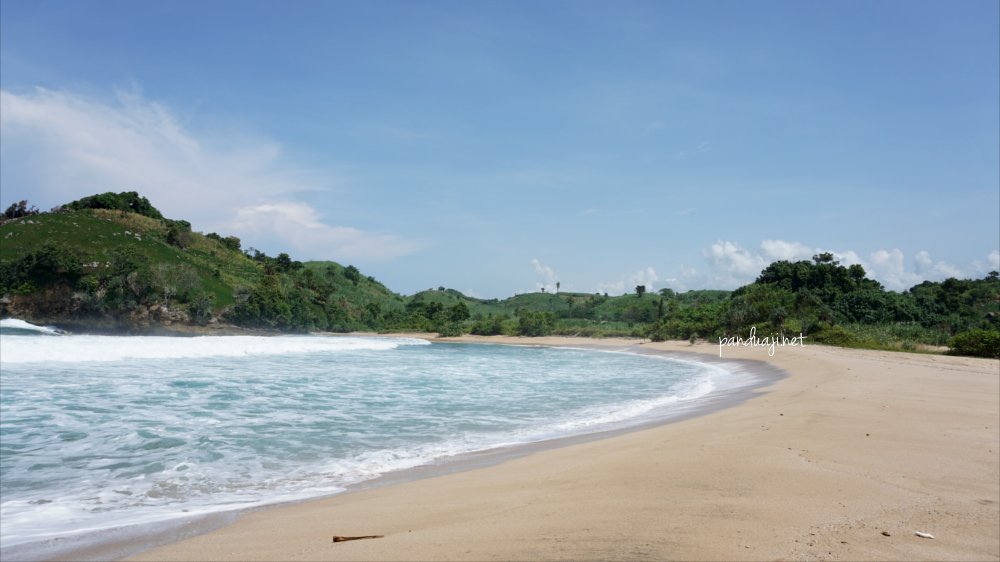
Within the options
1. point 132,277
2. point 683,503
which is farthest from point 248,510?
point 132,277

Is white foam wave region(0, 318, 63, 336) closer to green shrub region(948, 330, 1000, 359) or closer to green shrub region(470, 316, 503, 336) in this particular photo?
green shrub region(470, 316, 503, 336)

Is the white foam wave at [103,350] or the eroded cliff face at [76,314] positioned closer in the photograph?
the white foam wave at [103,350]

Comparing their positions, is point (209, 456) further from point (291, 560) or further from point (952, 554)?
point (952, 554)

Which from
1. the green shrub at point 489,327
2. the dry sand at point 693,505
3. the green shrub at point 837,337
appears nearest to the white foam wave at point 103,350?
the dry sand at point 693,505

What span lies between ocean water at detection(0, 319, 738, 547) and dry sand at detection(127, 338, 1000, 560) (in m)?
1.30

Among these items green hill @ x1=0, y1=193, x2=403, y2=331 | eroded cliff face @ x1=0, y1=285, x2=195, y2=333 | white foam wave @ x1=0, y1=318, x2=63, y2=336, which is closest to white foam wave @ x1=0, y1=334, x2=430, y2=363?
white foam wave @ x1=0, y1=318, x2=63, y2=336

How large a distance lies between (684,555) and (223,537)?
2.90 meters

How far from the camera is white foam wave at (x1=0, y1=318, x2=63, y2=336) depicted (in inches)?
1468

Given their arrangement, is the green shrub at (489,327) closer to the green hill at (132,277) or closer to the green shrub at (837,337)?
the green hill at (132,277)

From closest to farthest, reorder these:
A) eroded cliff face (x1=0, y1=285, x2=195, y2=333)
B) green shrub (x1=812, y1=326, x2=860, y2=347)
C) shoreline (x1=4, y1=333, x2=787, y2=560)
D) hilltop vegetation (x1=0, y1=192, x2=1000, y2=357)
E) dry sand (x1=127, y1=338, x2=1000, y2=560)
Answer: dry sand (x1=127, y1=338, x2=1000, y2=560) < shoreline (x1=4, y1=333, x2=787, y2=560) < green shrub (x1=812, y1=326, x2=860, y2=347) < hilltop vegetation (x1=0, y1=192, x2=1000, y2=357) < eroded cliff face (x1=0, y1=285, x2=195, y2=333)

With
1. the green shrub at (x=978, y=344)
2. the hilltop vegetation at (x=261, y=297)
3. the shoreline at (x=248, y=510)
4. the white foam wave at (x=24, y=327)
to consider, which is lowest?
the shoreline at (x=248, y=510)

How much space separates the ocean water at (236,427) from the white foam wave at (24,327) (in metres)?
26.3

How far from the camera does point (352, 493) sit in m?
4.88

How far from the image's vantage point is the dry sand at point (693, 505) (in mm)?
2666
